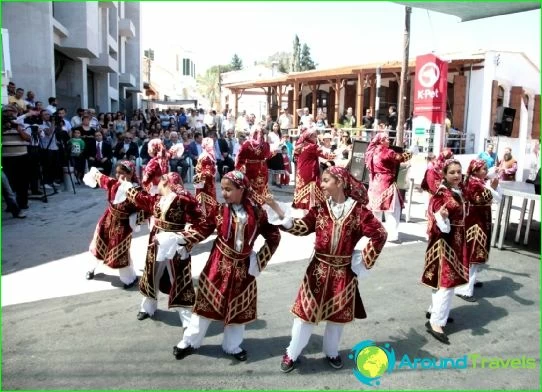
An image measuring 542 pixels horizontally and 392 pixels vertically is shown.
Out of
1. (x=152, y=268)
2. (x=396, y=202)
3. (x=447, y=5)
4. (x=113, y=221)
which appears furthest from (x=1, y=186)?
(x=447, y=5)

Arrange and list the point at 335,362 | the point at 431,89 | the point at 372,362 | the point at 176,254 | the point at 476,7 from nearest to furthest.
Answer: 1. the point at 335,362
2. the point at 372,362
3. the point at 176,254
4. the point at 476,7
5. the point at 431,89

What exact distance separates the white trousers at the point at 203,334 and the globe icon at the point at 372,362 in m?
1.01

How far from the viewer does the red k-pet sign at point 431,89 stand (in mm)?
12225

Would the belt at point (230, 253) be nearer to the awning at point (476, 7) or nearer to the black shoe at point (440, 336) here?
the black shoe at point (440, 336)

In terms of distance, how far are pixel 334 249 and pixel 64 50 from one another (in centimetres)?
1670

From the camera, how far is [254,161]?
7.97 meters

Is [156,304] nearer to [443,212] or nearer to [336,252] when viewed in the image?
[336,252]

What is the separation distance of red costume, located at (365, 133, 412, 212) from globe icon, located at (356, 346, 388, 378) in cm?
381

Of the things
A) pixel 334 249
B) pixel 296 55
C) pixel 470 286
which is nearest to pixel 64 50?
pixel 470 286

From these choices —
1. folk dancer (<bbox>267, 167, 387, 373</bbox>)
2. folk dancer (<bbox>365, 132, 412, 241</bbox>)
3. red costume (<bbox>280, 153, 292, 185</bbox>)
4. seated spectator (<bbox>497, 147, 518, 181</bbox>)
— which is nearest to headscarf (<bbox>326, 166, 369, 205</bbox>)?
folk dancer (<bbox>267, 167, 387, 373</bbox>)

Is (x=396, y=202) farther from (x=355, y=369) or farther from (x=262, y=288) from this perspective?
(x=355, y=369)

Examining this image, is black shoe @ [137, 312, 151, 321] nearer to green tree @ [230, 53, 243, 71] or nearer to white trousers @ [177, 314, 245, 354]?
white trousers @ [177, 314, 245, 354]

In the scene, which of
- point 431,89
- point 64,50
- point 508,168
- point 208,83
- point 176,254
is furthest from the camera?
point 208,83

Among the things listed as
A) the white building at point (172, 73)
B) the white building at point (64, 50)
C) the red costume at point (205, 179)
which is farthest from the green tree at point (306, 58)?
the red costume at point (205, 179)
